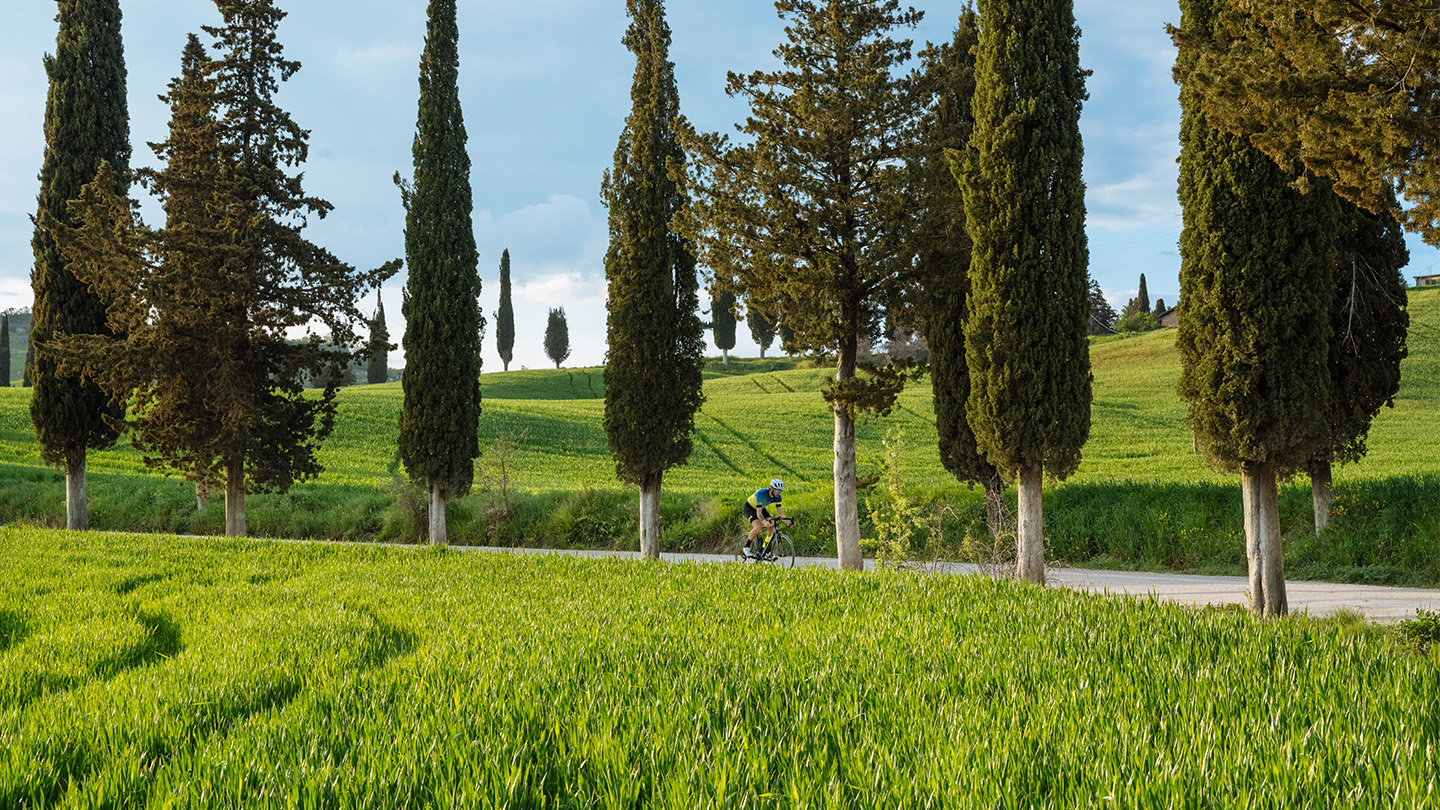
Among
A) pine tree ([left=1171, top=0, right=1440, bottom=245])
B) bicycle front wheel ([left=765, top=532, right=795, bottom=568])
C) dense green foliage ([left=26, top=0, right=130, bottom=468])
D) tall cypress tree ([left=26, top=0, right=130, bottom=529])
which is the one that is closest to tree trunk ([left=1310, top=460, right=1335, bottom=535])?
pine tree ([left=1171, top=0, right=1440, bottom=245])

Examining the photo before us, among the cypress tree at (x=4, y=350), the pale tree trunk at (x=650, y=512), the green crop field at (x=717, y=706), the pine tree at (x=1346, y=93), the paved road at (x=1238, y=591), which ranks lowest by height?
the paved road at (x=1238, y=591)

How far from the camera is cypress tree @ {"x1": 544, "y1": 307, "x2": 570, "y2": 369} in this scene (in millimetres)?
93438

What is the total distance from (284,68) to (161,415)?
8554 millimetres

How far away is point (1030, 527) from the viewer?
1222 cm

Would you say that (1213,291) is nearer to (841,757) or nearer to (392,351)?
(841,757)

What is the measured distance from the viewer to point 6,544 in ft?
44.5

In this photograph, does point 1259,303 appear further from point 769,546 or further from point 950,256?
point 769,546

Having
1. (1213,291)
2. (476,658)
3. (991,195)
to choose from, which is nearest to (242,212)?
(991,195)

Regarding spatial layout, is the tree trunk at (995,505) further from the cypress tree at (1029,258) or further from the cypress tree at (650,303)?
the cypress tree at (650,303)

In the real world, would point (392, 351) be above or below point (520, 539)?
above

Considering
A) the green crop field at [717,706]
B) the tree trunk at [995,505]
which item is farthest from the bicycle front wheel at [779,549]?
the green crop field at [717,706]

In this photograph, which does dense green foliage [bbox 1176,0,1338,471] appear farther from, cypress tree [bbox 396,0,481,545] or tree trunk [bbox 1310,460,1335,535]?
cypress tree [bbox 396,0,481,545]

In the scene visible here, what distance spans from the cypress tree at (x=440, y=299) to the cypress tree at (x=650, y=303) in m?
4.70

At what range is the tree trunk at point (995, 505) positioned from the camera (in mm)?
15156
